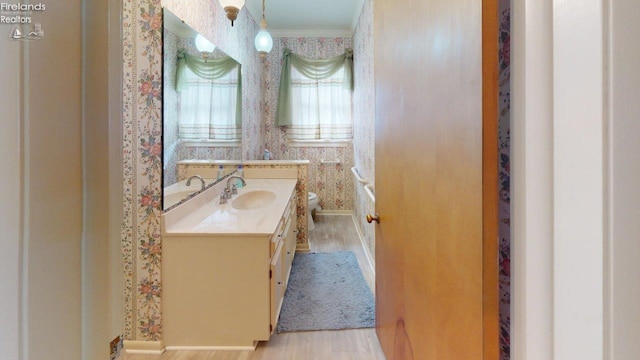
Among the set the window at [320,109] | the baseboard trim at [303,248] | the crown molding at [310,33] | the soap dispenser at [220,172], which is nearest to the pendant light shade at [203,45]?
the soap dispenser at [220,172]

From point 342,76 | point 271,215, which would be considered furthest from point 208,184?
point 342,76

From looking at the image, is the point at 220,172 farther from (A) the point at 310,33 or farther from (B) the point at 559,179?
(A) the point at 310,33

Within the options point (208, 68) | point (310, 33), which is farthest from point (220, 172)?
point (310, 33)

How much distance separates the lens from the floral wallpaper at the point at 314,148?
17.9ft

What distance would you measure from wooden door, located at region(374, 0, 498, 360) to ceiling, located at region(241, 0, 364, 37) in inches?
125

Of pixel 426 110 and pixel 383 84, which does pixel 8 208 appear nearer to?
pixel 426 110

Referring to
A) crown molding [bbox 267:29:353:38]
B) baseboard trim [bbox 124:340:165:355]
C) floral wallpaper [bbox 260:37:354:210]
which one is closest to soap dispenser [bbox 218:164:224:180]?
baseboard trim [bbox 124:340:165:355]

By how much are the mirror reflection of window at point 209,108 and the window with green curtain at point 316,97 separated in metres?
1.73

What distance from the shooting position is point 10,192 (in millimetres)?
375

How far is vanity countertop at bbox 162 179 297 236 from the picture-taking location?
2.00 metres

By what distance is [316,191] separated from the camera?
5645mm

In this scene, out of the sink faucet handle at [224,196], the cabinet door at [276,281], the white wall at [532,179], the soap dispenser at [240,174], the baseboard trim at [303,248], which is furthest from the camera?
the baseboard trim at [303,248]

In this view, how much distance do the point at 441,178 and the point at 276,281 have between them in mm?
1464

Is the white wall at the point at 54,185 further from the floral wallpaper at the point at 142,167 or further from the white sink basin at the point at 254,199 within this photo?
the white sink basin at the point at 254,199
